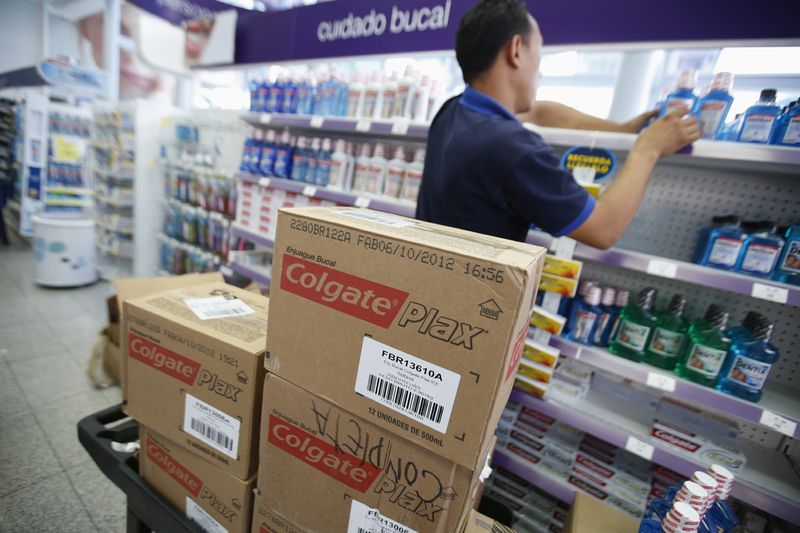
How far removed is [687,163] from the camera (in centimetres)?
154

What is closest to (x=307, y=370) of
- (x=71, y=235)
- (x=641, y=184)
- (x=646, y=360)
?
(x=641, y=184)

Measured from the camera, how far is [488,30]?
1224 millimetres

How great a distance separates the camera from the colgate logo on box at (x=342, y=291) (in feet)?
1.91

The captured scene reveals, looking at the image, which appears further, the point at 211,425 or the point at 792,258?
the point at 792,258

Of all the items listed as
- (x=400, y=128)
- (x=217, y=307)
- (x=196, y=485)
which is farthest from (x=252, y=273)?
(x=196, y=485)

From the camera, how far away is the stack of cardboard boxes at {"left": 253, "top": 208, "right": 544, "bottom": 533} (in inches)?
20.9

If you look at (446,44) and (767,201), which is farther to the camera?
(446,44)

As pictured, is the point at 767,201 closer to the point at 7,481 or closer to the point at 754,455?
the point at 754,455

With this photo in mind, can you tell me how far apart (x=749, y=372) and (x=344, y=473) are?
4.69 feet

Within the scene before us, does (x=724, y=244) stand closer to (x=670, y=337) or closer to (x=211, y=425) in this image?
(x=670, y=337)

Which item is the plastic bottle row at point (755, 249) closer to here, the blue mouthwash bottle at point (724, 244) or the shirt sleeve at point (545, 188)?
the blue mouthwash bottle at point (724, 244)

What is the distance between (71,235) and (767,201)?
5.31m

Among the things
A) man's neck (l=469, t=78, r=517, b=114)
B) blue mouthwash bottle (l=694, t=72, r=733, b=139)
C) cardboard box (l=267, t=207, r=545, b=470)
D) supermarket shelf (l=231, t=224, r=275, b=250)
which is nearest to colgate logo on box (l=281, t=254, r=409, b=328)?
cardboard box (l=267, t=207, r=545, b=470)

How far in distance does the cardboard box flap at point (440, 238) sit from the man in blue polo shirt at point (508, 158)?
39cm
